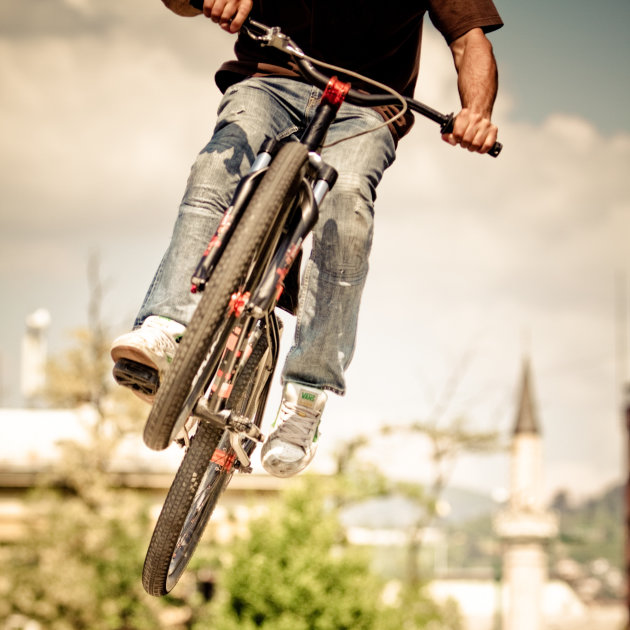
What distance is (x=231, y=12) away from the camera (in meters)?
3.53

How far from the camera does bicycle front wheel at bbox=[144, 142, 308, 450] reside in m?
3.30

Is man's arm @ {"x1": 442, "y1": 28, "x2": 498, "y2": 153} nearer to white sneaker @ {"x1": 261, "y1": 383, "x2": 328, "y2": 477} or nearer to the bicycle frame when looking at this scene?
the bicycle frame

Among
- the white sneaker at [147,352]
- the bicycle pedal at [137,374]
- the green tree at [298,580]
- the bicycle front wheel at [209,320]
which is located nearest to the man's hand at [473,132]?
the bicycle front wheel at [209,320]

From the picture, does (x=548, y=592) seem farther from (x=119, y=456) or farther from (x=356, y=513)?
(x=119, y=456)

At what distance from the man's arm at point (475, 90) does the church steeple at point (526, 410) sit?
197 feet

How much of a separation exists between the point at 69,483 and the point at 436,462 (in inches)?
642

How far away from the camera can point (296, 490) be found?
19953 mm

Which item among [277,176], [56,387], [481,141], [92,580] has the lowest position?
[92,580]

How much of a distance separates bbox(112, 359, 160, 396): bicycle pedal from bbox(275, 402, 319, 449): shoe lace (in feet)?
2.26

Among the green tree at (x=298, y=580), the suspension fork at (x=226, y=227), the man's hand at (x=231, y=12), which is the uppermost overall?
the man's hand at (x=231, y=12)

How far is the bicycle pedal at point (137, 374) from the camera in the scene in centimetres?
363

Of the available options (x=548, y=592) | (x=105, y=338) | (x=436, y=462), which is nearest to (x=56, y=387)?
(x=105, y=338)

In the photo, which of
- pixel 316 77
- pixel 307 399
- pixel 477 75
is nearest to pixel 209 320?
pixel 307 399

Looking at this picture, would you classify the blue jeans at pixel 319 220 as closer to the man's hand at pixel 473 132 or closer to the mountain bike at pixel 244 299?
the mountain bike at pixel 244 299
